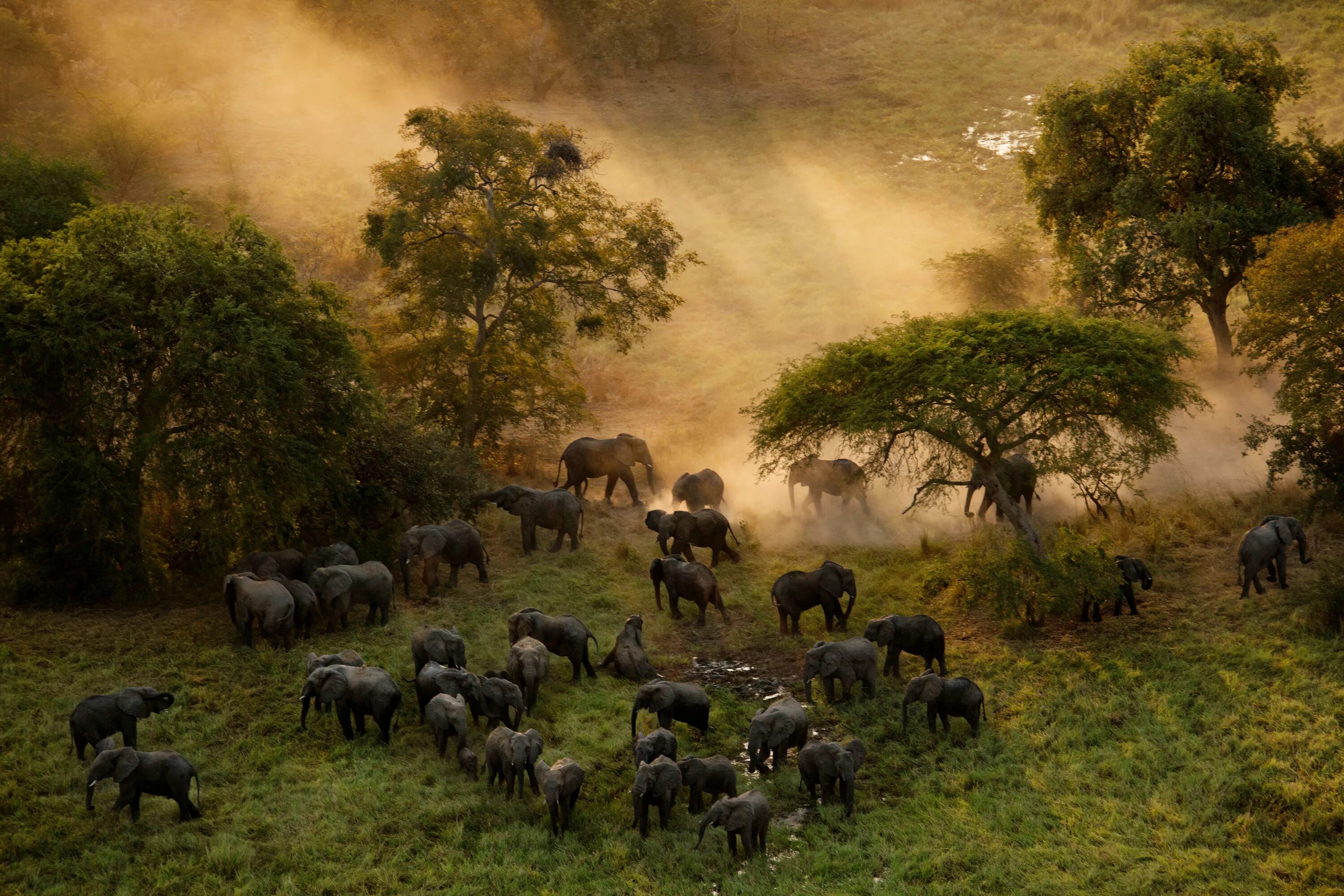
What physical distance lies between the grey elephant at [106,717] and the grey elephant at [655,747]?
23.1 feet

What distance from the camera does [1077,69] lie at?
71.1 metres

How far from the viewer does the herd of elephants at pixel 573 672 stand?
13125mm

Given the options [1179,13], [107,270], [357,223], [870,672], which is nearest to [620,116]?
[357,223]

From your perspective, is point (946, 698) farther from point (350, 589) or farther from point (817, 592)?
point (350, 589)

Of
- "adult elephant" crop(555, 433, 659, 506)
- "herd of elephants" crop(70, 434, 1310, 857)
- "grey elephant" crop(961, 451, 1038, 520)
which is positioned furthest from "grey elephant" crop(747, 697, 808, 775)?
"adult elephant" crop(555, 433, 659, 506)

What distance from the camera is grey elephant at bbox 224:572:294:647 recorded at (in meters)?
18.5

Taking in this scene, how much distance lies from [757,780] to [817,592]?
6285 millimetres

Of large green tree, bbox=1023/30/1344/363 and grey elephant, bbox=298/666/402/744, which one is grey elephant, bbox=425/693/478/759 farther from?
large green tree, bbox=1023/30/1344/363

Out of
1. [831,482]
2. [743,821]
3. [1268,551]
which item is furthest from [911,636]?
[831,482]

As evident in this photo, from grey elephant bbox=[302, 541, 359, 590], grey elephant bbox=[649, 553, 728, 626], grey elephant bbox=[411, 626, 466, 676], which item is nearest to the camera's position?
grey elephant bbox=[411, 626, 466, 676]

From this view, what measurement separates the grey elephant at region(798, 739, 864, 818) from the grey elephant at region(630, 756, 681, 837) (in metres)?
1.85

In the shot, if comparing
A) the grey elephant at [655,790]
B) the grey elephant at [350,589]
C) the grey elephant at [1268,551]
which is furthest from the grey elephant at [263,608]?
the grey elephant at [1268,551]

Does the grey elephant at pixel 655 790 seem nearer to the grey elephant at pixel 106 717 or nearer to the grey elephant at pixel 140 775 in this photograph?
the grey elephant at pixel 140 775

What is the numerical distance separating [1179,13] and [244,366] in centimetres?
7623
